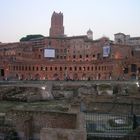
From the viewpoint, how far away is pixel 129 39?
110625 millimetres

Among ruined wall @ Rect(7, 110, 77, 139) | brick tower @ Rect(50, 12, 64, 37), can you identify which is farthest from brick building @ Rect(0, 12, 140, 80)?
ruined wall @ Rect(7, 110, 77, 139)

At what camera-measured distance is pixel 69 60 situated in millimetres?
87875

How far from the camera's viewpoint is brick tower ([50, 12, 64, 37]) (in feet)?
346

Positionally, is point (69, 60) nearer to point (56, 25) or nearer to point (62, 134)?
point (56, 25)

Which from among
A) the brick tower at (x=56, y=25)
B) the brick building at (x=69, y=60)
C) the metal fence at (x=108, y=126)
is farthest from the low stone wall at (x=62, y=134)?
the brick tower at (x=56, y=25)

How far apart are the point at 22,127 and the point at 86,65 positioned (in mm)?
65251

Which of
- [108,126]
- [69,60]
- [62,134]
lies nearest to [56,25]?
[69,60]

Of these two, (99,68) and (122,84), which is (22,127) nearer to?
(122,84)

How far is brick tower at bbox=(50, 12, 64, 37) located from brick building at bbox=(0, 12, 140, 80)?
13838 millimetres

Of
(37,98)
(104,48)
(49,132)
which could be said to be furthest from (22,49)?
(49,132)

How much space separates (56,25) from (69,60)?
22.6 metres

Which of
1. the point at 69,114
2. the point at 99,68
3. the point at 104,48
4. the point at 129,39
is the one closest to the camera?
the point at 69,114

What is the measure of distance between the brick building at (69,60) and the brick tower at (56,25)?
45.4ft

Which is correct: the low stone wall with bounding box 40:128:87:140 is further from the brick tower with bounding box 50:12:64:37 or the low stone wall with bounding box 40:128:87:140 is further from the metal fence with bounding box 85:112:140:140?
the brick tower with bounding box 50:12:64:37
